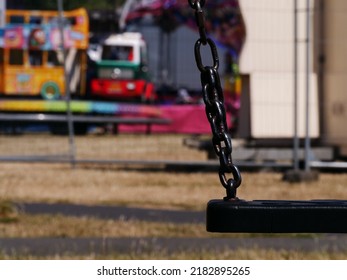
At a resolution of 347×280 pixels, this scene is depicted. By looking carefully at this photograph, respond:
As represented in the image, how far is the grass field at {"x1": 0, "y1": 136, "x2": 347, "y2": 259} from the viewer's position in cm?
843

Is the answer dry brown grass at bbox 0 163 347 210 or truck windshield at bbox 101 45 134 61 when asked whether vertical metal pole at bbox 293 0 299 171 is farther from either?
truck windshield at bbox 101 45 134 61

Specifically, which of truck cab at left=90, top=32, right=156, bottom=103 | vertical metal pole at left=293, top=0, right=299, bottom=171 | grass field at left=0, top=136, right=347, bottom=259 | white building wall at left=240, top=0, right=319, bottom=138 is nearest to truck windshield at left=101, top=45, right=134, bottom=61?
truck cab at left=90, top=32, right=156, bottom=103

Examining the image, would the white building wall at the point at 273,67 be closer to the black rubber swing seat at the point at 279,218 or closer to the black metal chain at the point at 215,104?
the black metal chain at the point at 215,104

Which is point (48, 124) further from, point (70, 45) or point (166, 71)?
point (166, 71)

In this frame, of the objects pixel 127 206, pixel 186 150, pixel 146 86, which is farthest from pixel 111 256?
pixel 146 86

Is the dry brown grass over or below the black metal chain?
below

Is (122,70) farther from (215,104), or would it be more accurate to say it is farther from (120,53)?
(215,104)

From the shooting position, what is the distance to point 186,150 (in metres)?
17.7

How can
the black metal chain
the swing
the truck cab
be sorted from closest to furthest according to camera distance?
the swing, the black metal chain, the truck cab

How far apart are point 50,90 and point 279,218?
25.0 metres

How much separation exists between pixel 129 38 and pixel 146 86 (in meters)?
1.72

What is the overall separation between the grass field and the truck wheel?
29.1ft

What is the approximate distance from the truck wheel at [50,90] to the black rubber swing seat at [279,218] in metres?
24.2

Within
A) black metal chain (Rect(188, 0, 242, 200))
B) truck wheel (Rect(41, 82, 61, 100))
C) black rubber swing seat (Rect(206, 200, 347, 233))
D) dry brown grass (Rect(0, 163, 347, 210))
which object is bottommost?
dry brown grass (Rect(0, 163, 347, 210))
